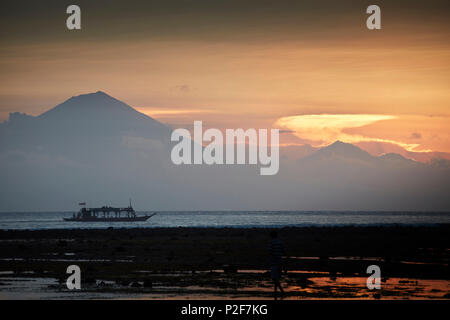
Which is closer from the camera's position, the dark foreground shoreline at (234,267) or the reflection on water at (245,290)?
the reflection on water at (245,290)

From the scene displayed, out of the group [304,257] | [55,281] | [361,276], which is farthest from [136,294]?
[304,257]

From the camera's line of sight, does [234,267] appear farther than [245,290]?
Yes

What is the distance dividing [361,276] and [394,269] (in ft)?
15.3

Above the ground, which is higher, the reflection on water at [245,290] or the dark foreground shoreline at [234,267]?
the reflection on water at [245,290]

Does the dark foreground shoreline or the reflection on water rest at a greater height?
the reflection on water

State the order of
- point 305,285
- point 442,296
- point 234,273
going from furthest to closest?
point 234,273
point 305,285
point 442,296

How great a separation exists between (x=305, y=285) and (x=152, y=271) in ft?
34.4

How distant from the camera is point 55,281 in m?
33.5

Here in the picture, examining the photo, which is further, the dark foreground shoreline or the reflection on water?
the dark foreground shoreline

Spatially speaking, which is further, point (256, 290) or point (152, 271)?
point (152, 271)

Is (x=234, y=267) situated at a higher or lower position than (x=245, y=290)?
lower
